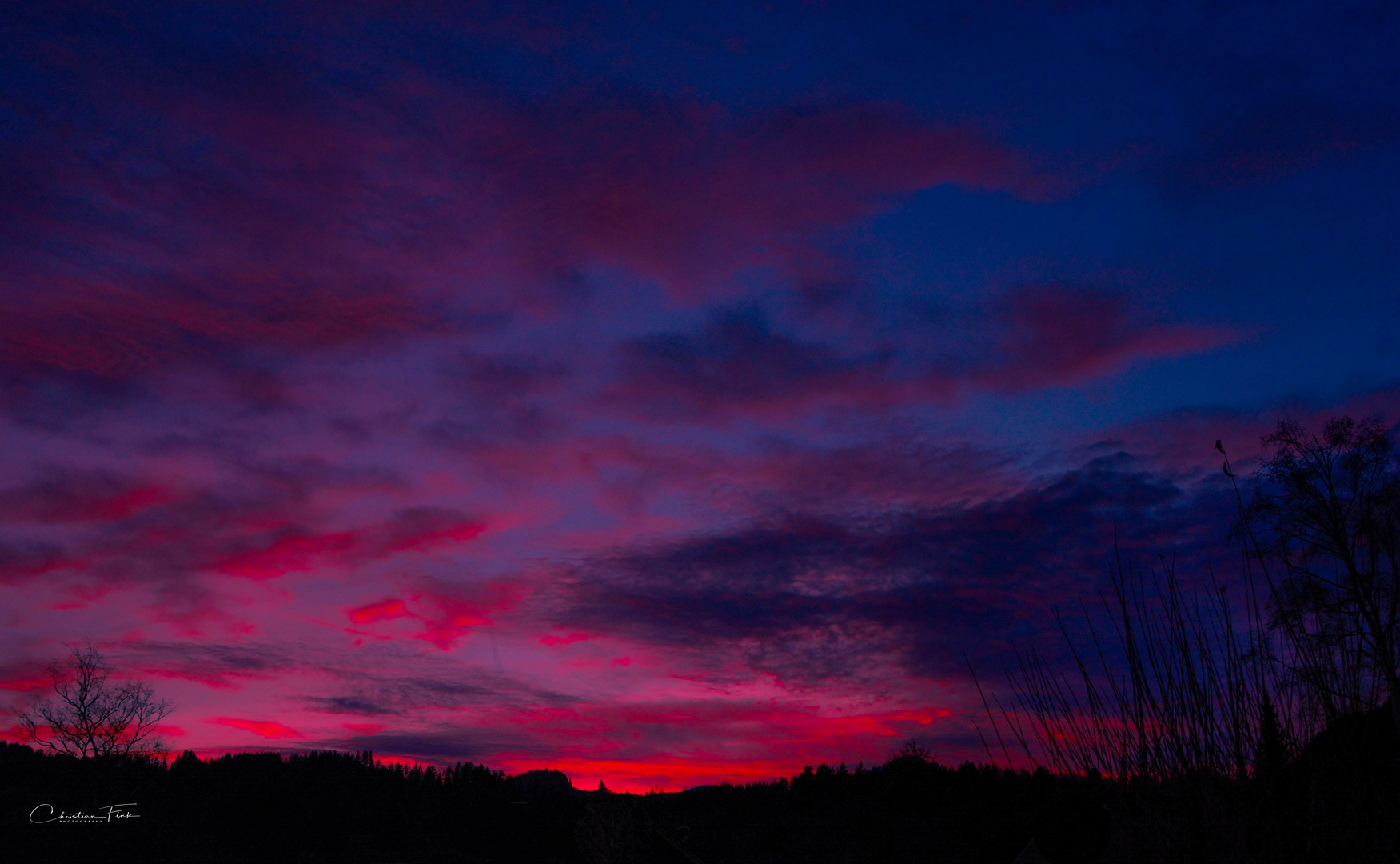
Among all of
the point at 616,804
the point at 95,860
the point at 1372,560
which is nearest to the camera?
the point at 1372,560

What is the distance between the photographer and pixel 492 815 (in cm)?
3762

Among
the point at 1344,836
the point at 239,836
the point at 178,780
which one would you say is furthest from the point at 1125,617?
the point at 178,780

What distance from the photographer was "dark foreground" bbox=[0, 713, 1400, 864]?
30.2 m

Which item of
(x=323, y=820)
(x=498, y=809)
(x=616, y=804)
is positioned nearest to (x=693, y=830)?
(x=616, y=804)

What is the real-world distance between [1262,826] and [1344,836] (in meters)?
0.63

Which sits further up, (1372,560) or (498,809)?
(1372,560)

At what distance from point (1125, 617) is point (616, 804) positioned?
99.3 ft

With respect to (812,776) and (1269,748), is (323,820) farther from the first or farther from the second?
(1269,748)

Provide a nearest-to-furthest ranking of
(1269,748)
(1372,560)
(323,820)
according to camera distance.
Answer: (1372,560)
(1269,748)
(323,820)

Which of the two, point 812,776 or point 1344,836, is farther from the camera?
point 812,776

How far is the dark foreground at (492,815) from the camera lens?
1191 inches

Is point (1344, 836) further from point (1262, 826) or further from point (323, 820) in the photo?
point (323, 820)

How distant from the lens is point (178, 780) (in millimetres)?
37188

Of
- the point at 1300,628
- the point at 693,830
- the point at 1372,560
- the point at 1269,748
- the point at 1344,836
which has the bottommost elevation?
the point at 693,830
